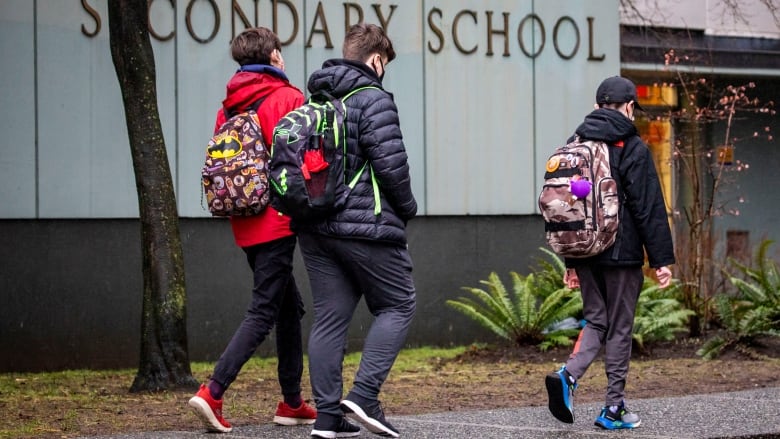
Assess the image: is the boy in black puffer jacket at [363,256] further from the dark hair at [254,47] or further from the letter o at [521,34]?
the letter o at [521,34]

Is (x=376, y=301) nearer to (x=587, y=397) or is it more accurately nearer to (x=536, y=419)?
(x=536, y=419)

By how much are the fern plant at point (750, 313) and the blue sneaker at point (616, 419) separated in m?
4.25

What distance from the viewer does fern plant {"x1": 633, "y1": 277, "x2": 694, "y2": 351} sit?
1095cm

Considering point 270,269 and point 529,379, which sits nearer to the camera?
point 270,269

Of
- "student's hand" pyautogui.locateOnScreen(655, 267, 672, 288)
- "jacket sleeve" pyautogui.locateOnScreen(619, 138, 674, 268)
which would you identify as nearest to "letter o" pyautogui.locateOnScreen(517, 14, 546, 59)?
"jacket sleeve" pyautogui.locateOnScreen(619, 138, 674, 268)

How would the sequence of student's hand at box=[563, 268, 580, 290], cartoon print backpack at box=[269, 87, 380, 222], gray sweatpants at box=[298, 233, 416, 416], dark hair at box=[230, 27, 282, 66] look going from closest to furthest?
1. cartoon print backpack at box=[269, 87, 380, 222]
2. gray sweatpants at box=[298, 233, 416, 416]
3. dark hair at box=[230, 27, 282, 66]
4. student's hand at box=[563, 268, 580, 290]

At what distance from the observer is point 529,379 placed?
32.2ft

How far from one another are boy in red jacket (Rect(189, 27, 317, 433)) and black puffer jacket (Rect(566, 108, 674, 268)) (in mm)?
1621

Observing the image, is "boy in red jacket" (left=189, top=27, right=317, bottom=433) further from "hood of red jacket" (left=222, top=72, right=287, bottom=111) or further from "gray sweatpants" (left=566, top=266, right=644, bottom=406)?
"gray sweatpants" (left=566, top=266, right=644, bottom=406)

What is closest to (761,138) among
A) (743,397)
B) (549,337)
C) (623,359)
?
(549,337)

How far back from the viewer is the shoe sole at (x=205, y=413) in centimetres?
633

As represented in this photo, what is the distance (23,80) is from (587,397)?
541 centimetres

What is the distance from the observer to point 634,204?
6754 millimetres

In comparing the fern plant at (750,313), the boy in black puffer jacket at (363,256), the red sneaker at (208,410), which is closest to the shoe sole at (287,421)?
the red sneaker at (208,410)
